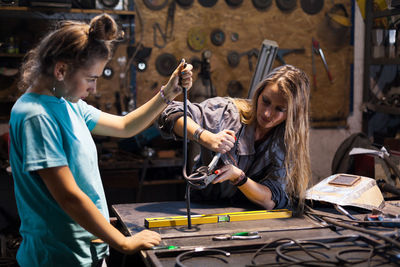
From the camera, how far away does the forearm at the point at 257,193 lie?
189 cm

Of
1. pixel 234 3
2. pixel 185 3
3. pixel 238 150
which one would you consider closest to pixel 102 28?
pixel 238 150

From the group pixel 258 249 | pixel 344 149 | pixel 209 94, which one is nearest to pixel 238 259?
pixel 258 249

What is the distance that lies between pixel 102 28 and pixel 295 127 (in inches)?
38.3

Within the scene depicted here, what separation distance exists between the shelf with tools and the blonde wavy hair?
2016mm

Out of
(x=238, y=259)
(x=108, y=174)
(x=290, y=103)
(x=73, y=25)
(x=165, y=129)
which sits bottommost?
(x=108, y=174)

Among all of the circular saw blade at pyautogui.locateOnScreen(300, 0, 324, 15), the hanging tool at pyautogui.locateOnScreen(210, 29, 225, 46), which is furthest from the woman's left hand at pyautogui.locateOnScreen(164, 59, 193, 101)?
the circular saw blade at pyautogui.locateOnScreen(300, 0, 324, 15)

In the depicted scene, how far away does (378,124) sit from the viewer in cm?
432

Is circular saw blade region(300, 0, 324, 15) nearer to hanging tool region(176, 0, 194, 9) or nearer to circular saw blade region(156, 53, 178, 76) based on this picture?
hanging tool region(176, 0, 194, 9)

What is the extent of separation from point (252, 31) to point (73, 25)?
2899mm

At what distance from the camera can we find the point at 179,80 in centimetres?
172

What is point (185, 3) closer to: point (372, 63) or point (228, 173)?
point (372, 63)

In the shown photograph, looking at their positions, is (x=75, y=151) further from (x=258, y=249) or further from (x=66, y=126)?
(x=258, y=249)

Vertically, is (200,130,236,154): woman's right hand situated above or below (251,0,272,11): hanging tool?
below

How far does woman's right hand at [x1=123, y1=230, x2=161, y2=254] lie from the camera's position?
133 centimetres
